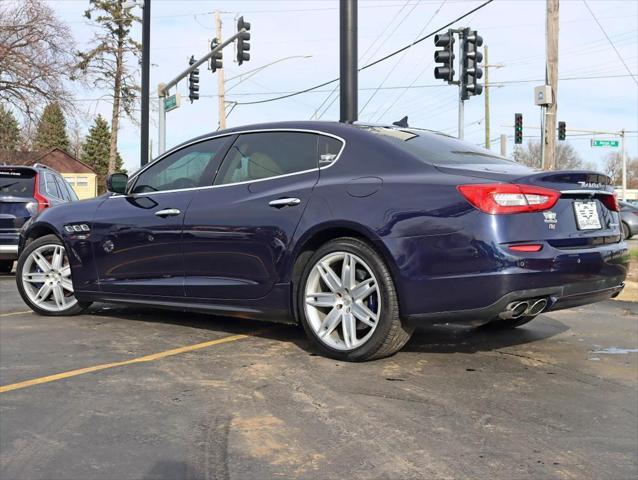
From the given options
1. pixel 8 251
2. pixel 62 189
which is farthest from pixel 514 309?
pixel 62 189

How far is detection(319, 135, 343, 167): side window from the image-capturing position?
13.9 ft

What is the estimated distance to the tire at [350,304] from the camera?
3807 millimetres

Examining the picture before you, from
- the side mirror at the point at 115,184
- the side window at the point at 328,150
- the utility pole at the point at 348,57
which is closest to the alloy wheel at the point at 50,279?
the side mirror at the point at 115,184

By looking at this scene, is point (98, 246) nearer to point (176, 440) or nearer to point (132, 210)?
point (132, 210)

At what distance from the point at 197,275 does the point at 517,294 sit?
2303 mm

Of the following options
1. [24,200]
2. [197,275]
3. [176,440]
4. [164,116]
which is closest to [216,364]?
[197,275]

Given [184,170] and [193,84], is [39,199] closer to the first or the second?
[184,170]

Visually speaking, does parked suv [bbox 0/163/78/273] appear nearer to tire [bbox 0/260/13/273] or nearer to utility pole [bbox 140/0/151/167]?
tire [bbox 0/260/13/273]

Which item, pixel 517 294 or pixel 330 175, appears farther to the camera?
pixel 330 175

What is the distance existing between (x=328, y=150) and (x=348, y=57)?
21.9 feet

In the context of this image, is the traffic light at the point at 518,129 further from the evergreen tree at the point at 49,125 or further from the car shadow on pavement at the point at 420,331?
the car shadow on pavement at the point at 420,331

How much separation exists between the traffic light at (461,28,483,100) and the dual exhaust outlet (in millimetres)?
11837

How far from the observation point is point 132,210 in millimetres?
5148

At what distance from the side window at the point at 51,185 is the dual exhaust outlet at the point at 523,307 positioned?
7.97m
